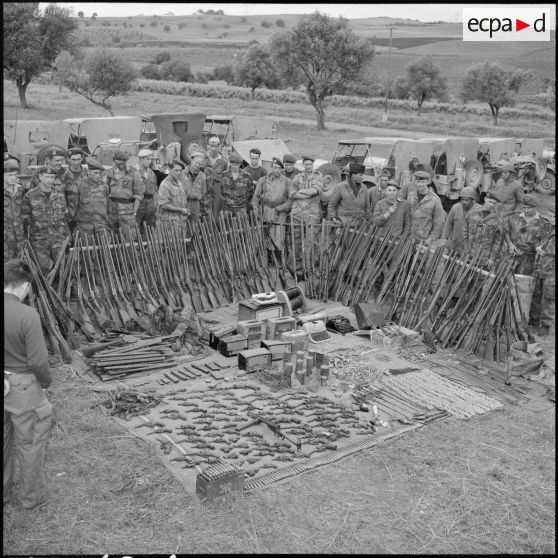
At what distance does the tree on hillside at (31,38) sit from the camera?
3091 centimetres

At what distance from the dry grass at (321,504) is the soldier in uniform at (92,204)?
164 inches

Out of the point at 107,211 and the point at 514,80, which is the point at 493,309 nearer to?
the point at 107,211

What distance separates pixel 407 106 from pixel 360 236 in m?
37.9

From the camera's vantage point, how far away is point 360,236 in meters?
10.2

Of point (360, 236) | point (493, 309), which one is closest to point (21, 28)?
point (360, 236)

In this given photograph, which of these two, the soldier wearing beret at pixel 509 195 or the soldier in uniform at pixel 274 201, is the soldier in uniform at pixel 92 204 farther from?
the soldier wearing beret at pixel 509 195

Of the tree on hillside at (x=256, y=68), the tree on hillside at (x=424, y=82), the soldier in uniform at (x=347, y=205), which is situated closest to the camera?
the soldier in uniform at (x=347, y=205)

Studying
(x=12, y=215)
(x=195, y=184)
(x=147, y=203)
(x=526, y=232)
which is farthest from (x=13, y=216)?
(x=526, y=232)

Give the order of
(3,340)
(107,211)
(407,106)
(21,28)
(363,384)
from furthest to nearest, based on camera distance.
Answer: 1. (407,106)
2. (21,28)
3. (107,211)
4. (363,384)
5. (3,340)

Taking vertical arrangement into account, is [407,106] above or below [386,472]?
above

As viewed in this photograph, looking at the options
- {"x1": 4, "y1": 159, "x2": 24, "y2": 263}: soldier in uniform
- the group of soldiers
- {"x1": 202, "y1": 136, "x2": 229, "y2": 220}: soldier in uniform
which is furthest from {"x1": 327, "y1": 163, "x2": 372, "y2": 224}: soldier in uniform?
{"x1": 4, "y1": 159, "x2": 24, "y2": 263}: soldier in uniform

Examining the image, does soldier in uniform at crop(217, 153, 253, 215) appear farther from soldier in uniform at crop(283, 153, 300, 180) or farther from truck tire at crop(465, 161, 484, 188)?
truck tire at crop(465, 161, 484, 188)

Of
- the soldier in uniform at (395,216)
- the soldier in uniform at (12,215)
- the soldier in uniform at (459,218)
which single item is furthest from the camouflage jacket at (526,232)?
the soldier in uniform at (12,215)

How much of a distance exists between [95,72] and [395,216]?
3019 centimetres
